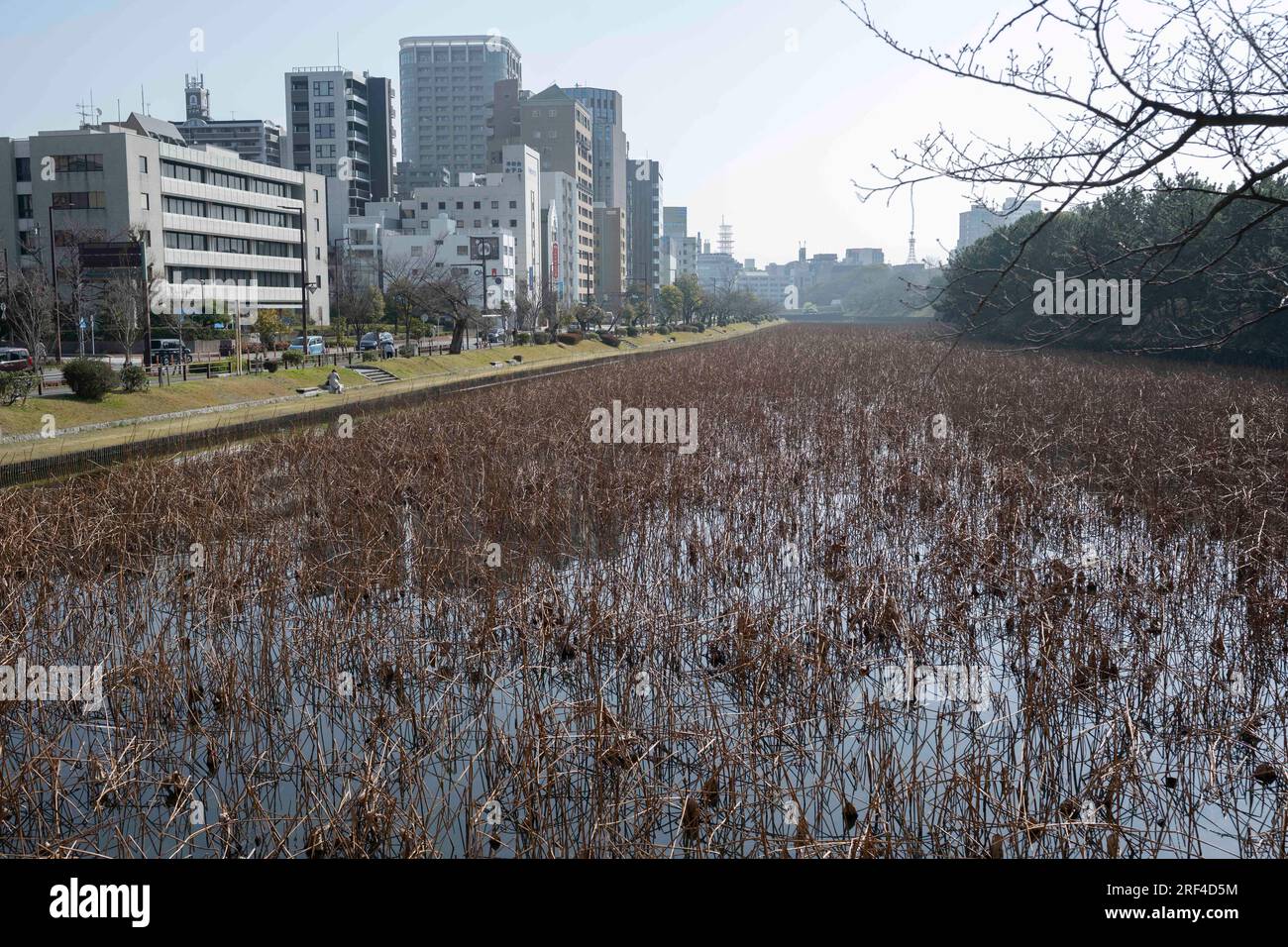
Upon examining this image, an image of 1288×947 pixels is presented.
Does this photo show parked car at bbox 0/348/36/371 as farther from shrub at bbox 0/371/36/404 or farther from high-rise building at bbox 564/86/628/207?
high-rise building at bbox 564/86/628/207

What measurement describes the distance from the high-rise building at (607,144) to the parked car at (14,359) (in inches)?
3972

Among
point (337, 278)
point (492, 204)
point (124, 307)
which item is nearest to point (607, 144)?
point (492, 204)

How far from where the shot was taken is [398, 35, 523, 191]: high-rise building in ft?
500

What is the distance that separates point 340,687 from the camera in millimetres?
6312

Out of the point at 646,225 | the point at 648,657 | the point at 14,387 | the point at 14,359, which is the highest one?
the point at 646,225

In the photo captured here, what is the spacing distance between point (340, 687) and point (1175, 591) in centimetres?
574

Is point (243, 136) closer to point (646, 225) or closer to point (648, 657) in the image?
point (646, 225)

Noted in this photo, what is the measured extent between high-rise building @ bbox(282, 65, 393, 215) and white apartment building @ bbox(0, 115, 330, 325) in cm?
2853

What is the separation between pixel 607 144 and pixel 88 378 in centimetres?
11765

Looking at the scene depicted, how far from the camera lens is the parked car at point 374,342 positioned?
37775mm

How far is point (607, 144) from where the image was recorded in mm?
130375

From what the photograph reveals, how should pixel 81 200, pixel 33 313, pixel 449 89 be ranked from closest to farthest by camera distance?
pixel 33 313
pixel 81 200
pixel 449 89

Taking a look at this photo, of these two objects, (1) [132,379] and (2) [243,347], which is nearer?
(1) [132,379]

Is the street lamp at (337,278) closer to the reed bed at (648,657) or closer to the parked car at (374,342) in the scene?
the parked car at (374,342)
